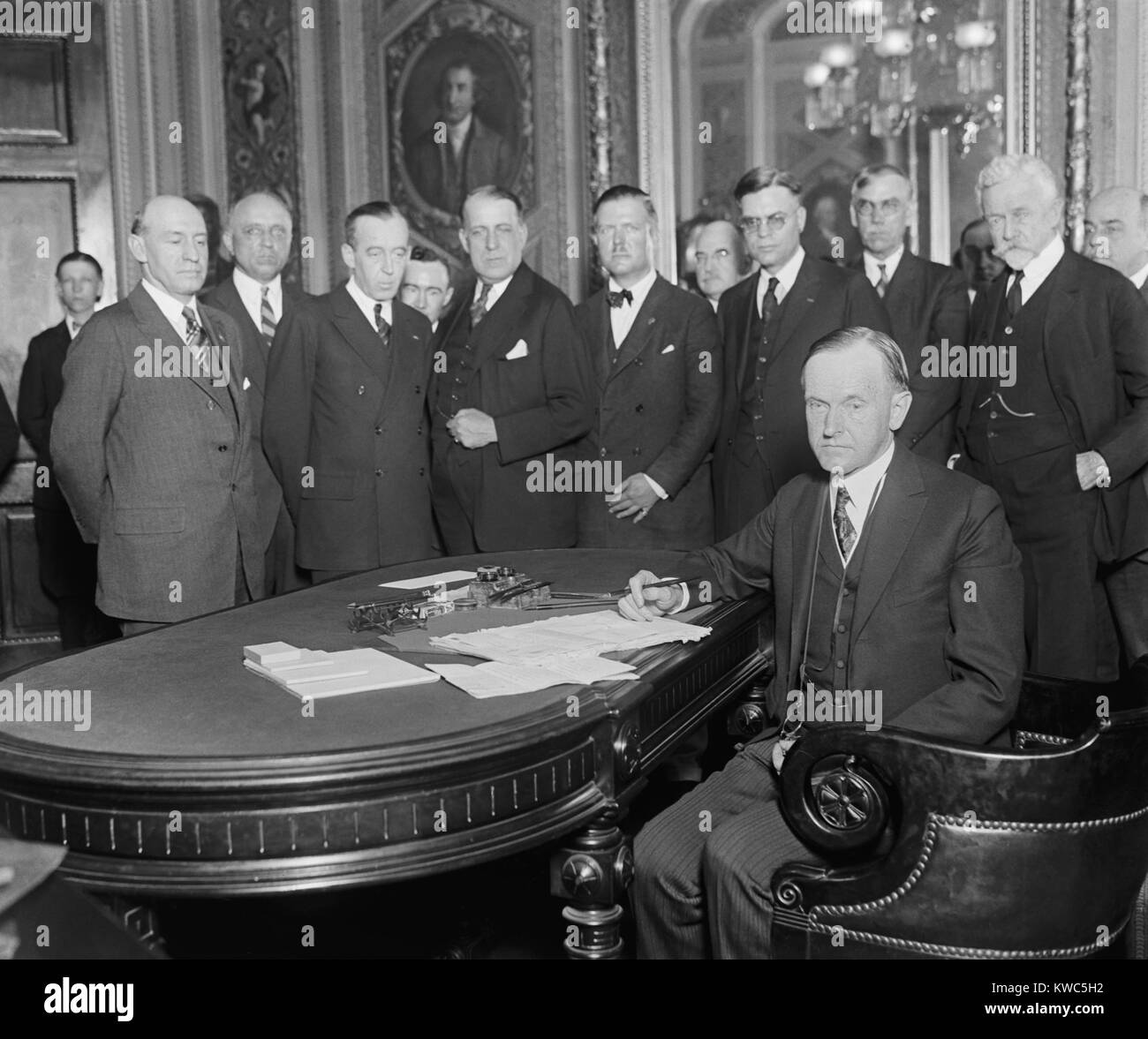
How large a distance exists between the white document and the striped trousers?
1.01 metres

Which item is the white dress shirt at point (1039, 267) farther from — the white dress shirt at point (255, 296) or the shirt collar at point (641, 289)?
the white dress shirt at point (255, 296)

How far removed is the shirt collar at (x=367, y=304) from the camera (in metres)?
4.95

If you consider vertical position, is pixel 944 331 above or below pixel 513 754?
above

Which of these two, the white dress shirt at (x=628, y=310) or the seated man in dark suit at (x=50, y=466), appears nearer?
the white dress shirt at (x=628, y=310)

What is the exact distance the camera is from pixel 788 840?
2.55 meters

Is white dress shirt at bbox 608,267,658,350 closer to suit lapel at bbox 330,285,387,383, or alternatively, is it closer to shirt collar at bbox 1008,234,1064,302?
suit lapel at bbox 330,285,387,383

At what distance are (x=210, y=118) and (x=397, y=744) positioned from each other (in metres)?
6.92

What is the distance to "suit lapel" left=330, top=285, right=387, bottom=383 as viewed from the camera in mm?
4891

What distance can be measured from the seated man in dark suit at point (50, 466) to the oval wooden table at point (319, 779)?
179 inches

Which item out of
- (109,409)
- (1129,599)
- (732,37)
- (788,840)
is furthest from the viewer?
(732,37)

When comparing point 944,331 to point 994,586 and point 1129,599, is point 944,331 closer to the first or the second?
point 1129,599

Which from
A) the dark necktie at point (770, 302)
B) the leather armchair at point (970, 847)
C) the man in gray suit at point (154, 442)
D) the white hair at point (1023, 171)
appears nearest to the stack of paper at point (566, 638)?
the leather armchair at point (970, 847)
